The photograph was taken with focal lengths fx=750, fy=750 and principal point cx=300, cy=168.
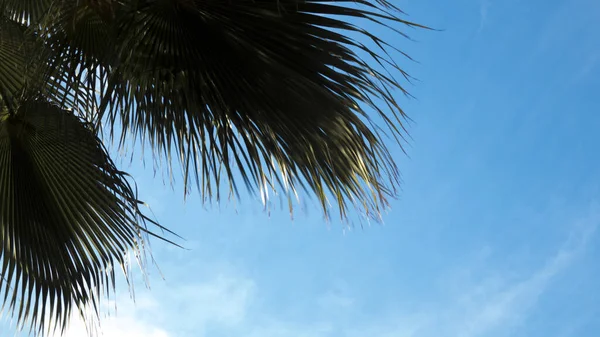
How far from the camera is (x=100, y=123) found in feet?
9.59

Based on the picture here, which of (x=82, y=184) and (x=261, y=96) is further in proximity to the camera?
(x=82, y=184)

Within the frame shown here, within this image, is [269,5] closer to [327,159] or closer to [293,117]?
[293,117]

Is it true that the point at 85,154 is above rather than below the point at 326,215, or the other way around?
above

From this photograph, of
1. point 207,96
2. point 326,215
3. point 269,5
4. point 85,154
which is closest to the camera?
point 269,5

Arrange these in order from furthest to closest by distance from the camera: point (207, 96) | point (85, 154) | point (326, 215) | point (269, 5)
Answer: point (85, 154)
point (326, 215)
point (207, 96)
point (269, 5)

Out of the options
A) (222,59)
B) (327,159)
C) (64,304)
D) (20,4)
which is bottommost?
(64,304)

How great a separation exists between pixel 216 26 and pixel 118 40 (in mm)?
387

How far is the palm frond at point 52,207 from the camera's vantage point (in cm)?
318

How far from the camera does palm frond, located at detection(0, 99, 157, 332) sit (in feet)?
10.4

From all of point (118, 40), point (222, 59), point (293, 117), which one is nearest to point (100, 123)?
point (118, 40)

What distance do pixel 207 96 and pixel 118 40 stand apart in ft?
Answer: 1.27

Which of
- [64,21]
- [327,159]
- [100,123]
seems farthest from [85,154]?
[327,159]

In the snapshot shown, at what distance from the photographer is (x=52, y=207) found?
3.24 metres

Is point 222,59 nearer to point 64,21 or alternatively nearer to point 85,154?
point 64,21
